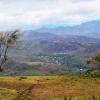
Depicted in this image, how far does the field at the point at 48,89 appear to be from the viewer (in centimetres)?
4359

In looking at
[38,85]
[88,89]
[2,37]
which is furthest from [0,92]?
[2,37]

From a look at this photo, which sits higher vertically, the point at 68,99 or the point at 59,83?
the point at 68,99

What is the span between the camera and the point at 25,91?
49.6m

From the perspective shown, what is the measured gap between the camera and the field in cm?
4359

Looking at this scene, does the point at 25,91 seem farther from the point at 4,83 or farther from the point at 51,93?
the point at 4,83

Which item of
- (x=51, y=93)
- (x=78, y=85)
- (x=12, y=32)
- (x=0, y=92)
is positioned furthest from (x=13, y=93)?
(x=12, y=32)

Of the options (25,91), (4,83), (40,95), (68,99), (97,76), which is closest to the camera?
(68,99)

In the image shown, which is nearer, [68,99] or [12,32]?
[68,99]

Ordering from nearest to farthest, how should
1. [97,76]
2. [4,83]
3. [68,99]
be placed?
[68,99], [4,83], [97,76]

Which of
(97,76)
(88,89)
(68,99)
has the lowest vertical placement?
(97,76)

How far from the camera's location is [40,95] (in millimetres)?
45875

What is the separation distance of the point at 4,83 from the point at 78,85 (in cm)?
1314

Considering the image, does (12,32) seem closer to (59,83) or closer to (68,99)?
(59,83)

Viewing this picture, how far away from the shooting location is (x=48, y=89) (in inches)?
2028
